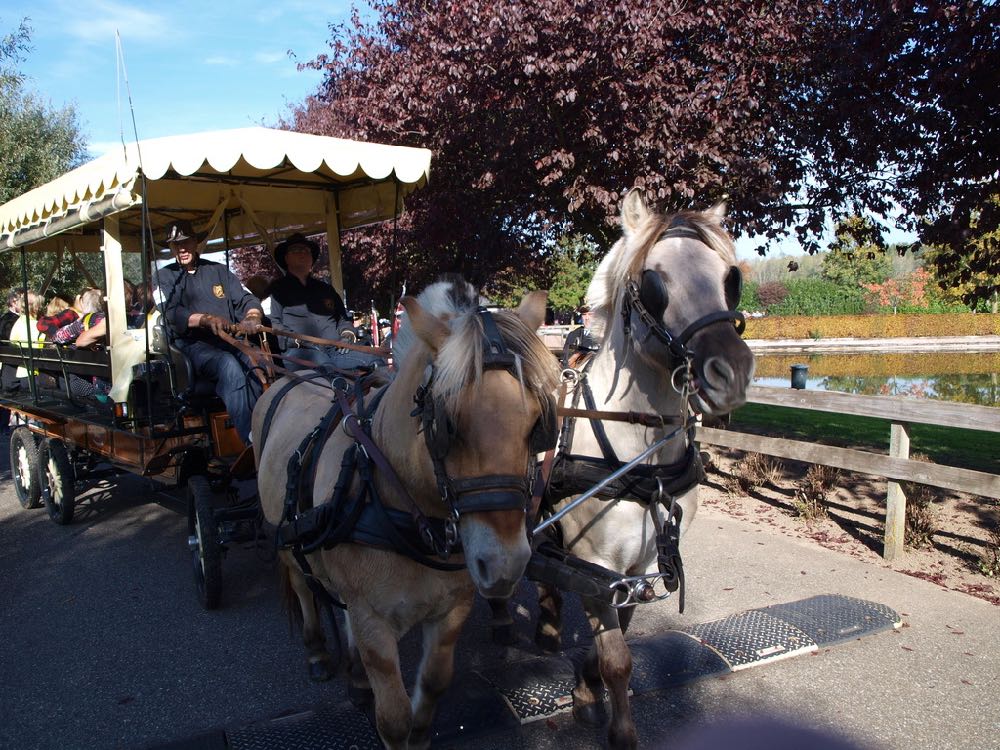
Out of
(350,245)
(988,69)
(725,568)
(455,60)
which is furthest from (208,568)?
(350,245)

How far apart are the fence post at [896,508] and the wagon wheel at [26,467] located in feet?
26.3

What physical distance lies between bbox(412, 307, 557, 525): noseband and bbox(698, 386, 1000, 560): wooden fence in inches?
154

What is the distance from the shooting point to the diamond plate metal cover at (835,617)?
413 cm

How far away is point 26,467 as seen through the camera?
7820 millimetres

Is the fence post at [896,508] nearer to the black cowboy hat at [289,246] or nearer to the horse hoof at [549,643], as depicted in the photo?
the horse hoof at [549,643]

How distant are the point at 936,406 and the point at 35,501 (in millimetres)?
8574

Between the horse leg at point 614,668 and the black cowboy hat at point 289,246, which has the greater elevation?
the black cowboy hat at point 289,246

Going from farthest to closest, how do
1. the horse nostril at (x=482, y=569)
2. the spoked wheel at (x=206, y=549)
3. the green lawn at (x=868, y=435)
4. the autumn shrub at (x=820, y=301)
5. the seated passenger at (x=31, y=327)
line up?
the autumn shrub at (x=820, y=301) → the seated passenger at (x=31, y=327) → the green lawn at (x=868, y=435) → the spoked wheel at (x=206, y=549) → the horse nostril at (x=482, y=569)

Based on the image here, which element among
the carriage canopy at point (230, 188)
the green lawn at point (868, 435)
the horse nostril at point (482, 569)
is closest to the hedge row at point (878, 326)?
the green lawn at point (868, 435)

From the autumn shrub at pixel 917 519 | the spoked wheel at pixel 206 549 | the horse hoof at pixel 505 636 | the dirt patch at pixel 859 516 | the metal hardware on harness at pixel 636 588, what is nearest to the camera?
the metal hardware on harness at pixel 636 588

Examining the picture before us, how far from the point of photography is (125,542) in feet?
21.0

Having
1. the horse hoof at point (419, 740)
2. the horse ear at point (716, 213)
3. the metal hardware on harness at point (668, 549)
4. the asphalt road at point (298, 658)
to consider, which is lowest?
the asphalt road at point (298, 658)

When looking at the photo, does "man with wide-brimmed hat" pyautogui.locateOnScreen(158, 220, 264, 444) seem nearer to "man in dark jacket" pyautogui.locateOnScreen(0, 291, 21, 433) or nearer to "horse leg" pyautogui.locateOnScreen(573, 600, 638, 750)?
"horse leg" pyautogui.locateOnScreen(573, 600, 638, 750)

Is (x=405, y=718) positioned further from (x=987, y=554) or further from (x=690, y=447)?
(x=987, y=554)
